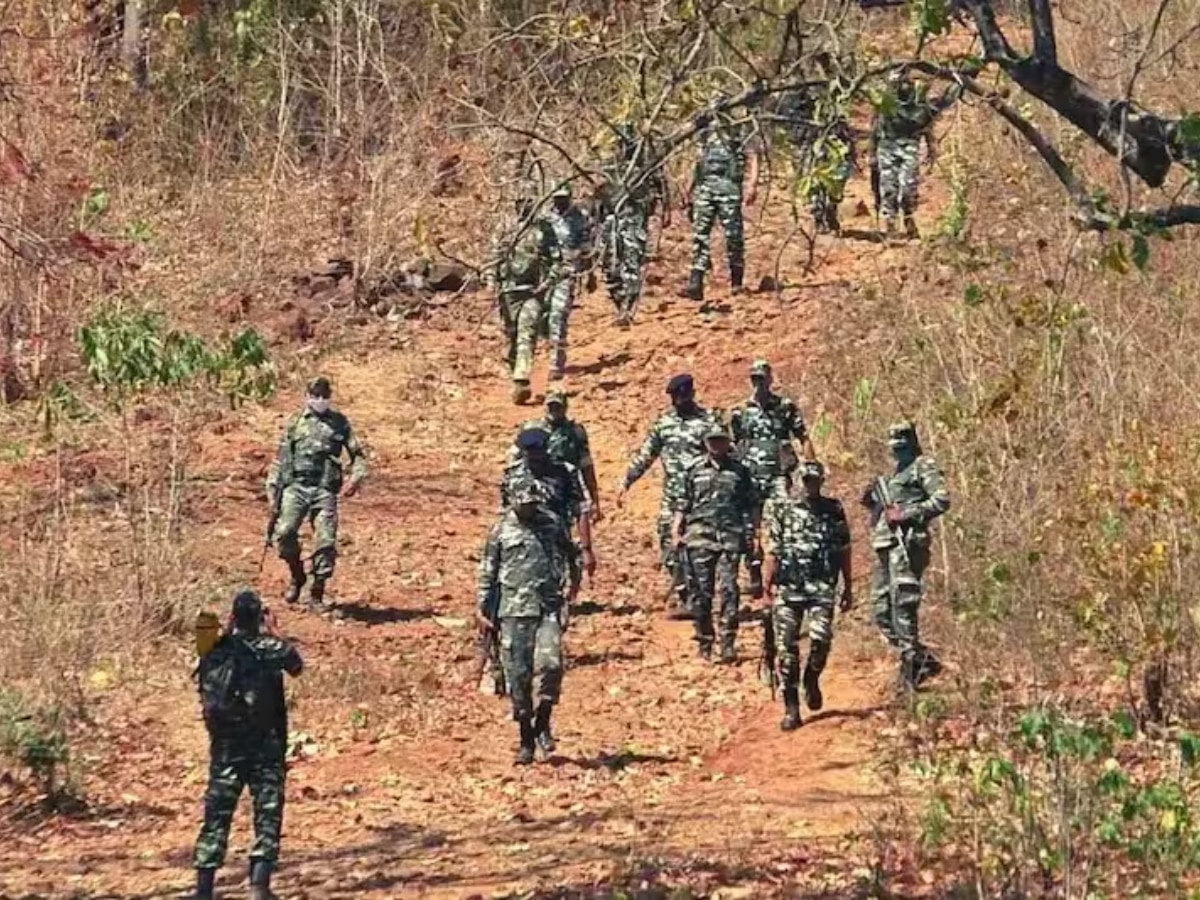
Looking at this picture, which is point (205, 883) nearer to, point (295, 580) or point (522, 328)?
point (295, 580)

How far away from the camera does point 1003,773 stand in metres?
8.16

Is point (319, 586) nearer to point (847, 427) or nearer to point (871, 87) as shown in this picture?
point (847, 427)

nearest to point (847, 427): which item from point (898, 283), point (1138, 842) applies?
point (898, 283)

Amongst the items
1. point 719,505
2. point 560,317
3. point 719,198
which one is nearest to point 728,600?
point 719,505

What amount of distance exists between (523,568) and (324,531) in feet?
12.6

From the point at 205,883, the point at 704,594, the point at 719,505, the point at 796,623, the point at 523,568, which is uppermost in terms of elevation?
the point at 719,505

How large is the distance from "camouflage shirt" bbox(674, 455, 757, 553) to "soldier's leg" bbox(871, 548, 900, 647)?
1.15 meters

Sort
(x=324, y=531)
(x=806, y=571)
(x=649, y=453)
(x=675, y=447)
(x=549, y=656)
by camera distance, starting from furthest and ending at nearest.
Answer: (x=324, y=531), (x=649, y=453), (x=675, y=447), (x=806, y=571), (x=549, y=656)

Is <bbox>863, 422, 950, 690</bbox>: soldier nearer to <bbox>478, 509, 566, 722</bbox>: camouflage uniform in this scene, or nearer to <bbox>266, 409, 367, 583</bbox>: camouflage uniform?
<bbox>478, 509, 566, 722</bbox>: camouflage uniform

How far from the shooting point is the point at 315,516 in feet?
51.8

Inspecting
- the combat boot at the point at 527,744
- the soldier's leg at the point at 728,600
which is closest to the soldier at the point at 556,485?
the soldier's leg at the point at 728,600

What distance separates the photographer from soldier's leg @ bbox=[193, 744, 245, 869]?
32.6 feet

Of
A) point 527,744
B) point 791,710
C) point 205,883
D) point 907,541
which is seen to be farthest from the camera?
point 907,541

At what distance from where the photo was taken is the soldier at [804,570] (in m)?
12.5
